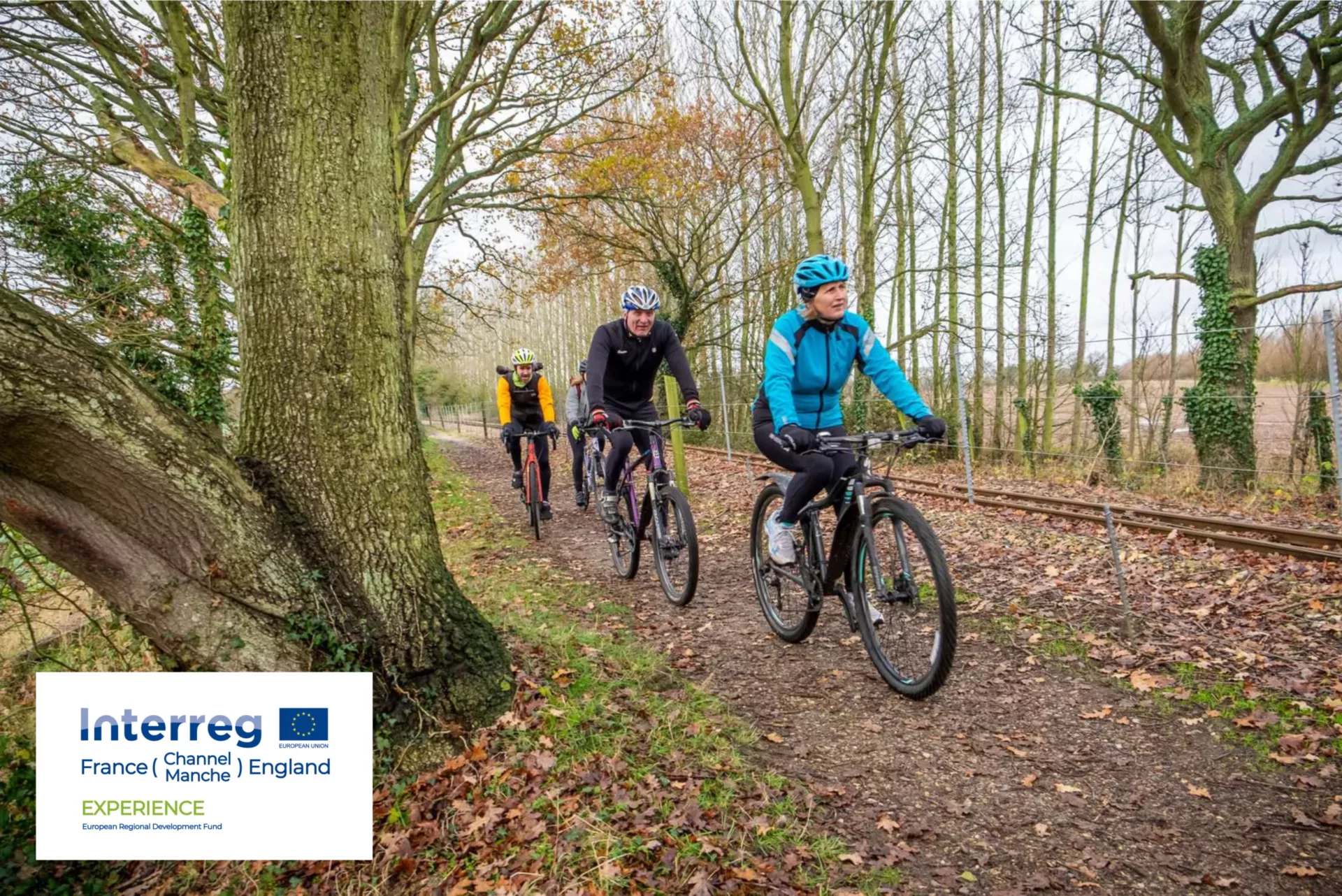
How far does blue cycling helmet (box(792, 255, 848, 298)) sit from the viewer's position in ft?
12.5

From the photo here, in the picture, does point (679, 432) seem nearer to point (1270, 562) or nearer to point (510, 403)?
point (510, 403)

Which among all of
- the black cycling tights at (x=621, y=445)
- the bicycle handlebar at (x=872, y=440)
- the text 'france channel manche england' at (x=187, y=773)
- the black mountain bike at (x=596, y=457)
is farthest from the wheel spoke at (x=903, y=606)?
the black mountain bike at (x=596, y=457)

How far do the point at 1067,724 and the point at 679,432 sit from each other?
18.0ft

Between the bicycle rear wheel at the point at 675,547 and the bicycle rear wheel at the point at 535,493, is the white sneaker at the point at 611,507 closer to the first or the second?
the bicycle rear wheel at the point at 675,547

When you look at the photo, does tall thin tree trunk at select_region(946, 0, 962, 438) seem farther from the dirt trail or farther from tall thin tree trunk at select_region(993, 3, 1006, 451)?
the dirt trail

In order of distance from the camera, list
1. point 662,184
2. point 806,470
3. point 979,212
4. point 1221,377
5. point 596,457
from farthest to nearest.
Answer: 1. point 979,212
2. point 662,184
3. point 1221,377
4. point 596,457
5. point 806,470

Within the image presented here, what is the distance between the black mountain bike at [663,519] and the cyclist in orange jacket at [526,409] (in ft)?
8.98

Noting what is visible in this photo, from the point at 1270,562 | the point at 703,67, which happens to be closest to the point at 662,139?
the point at 703,67

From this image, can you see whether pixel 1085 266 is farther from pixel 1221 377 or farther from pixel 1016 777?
pixel 1016 777

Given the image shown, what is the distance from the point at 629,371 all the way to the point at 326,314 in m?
3.20

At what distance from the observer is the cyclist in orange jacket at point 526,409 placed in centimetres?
864

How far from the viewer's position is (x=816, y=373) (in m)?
4.07

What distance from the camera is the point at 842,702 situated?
364 centimetres

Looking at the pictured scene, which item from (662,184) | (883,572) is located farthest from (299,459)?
(662,184)
